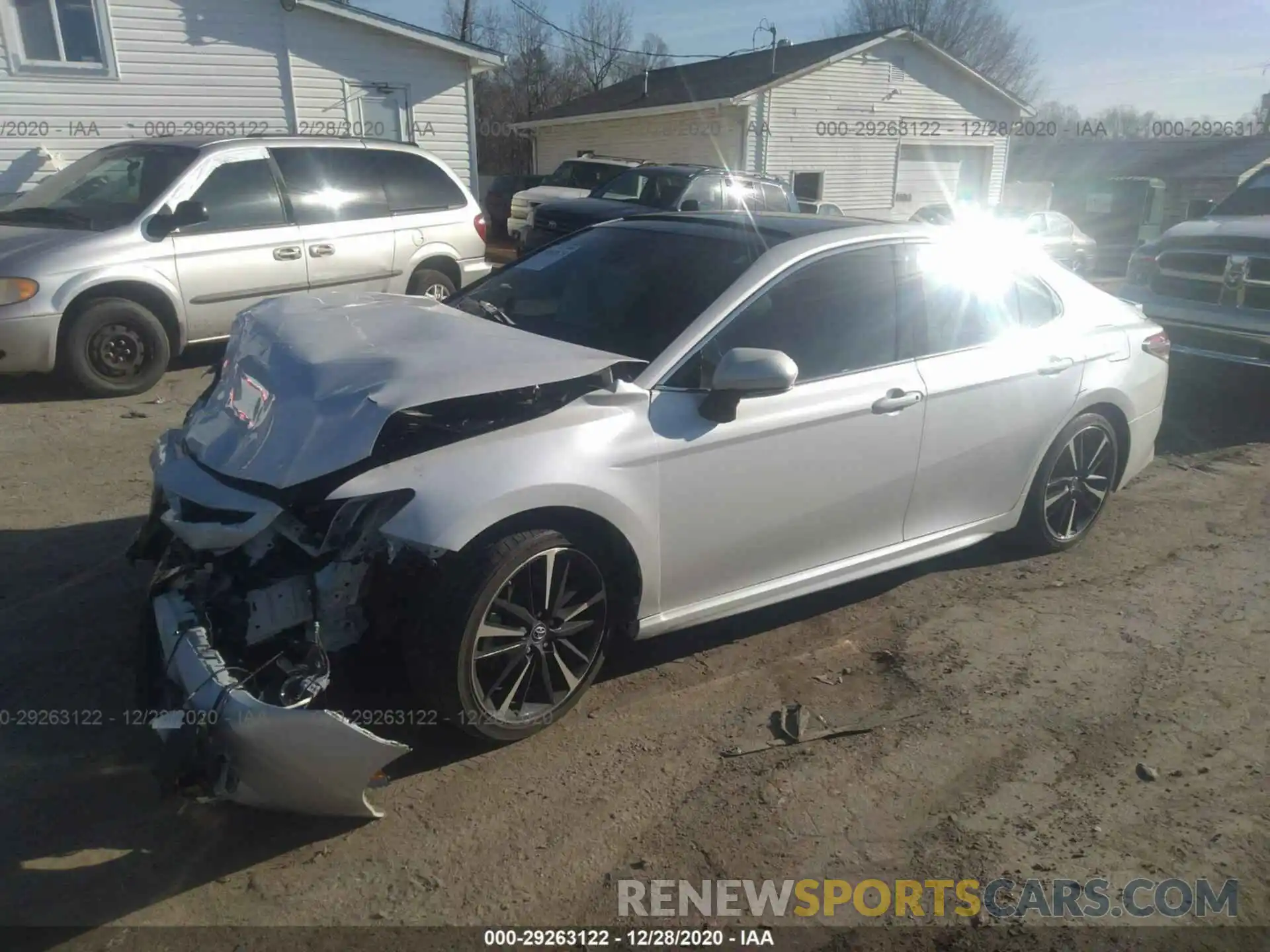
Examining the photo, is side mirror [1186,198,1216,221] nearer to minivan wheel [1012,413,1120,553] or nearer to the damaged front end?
minivan wheel [1012,413,1120,553]

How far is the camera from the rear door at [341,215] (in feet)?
25.5

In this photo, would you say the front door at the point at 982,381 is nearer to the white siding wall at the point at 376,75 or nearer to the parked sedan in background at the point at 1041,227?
the white siding wall at the point at 376,75

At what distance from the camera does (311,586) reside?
9.16 feet

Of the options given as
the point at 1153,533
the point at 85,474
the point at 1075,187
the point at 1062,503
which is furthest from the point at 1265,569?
the point at 1075,187

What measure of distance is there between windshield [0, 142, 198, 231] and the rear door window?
0.79m

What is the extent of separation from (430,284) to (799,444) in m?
6.13

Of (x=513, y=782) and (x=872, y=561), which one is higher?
(x=872, y=561)

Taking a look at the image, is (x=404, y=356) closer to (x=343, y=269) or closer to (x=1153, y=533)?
(x=1153, y=533)

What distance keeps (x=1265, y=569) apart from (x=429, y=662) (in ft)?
14.9

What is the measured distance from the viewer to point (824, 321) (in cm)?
376

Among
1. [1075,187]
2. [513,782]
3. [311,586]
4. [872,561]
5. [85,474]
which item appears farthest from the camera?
[1075,187]

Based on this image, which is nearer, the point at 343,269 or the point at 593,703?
the point at 593,703

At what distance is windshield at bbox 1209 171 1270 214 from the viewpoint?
360 inches

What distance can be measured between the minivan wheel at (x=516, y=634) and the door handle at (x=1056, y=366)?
249 centimetres
